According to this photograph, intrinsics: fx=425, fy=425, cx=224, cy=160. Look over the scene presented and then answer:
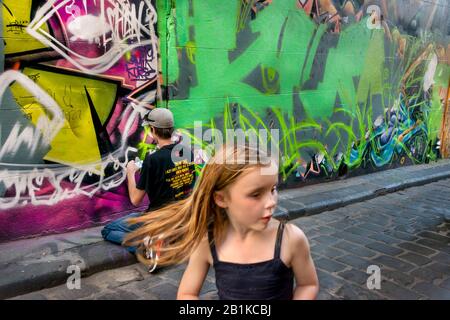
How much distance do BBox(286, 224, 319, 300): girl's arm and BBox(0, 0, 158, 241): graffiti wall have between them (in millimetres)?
3317

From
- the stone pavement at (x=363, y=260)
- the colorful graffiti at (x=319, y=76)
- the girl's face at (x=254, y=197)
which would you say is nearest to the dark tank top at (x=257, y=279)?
the girl's face at (x=254, y=197)

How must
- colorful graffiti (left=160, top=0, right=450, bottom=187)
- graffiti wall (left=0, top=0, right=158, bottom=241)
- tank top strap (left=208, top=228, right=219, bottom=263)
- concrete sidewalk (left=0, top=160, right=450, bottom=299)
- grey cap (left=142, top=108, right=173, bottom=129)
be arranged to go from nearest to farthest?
tank top strap (left=208, top=228, right=219, bottom=263) < concrete sidewalk (left=0, top=160, right=450, bottom=299) < grey cap (left=142, top=108, right=173, bottom=129) < graffiti wall (left=0, top=0, right=158, bottom=241) < colorful graffiti (left=160, top=0, right=450, bottom=187)

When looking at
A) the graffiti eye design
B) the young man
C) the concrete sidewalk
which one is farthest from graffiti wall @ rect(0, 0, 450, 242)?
the young man

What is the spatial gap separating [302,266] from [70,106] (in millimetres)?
3464

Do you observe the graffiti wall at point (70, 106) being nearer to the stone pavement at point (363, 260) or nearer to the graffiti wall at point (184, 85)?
the graffiti wall at point (184, 85)

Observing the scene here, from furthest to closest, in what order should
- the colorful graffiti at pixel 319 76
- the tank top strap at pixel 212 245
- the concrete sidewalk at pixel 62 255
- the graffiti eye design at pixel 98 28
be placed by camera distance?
the colorful graffiti at pixel 319 76, the graffiti eye design at pixel 98 28, the concrete sidewalk at pixel 62 255, the tank top strap at pixel 212 245

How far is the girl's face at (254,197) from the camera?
182cm

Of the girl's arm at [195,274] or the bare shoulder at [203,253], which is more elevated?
the bare shoulder at [203,253]

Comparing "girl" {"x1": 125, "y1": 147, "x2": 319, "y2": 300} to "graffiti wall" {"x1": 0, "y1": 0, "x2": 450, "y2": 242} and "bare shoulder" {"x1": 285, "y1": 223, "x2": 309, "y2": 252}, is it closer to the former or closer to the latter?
"bare shoulder" {"x1": 285, "y1": 223, "x2": 309, "y2": 252}

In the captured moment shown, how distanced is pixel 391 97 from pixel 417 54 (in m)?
1.26

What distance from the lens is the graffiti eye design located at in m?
4.29

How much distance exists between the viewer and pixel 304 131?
7.13 m
